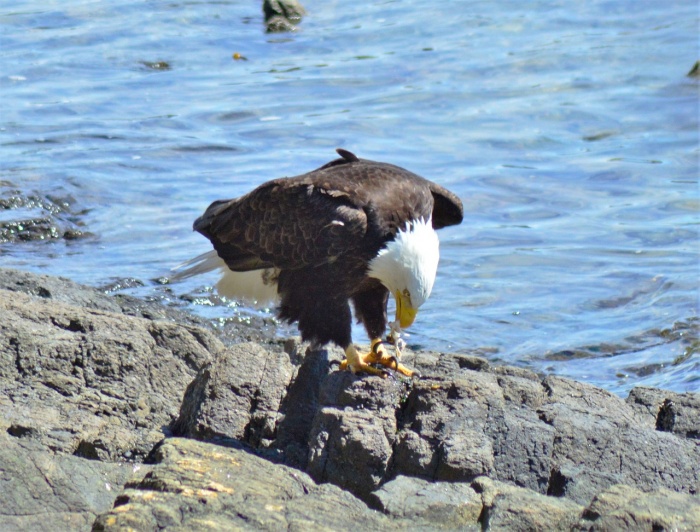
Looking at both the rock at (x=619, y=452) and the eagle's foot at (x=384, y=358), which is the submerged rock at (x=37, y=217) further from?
the rock at (x=619, y=452)

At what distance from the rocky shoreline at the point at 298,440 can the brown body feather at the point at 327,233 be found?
366 millimetres

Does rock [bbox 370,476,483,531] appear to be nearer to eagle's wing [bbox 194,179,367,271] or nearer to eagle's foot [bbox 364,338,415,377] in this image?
eagle's foot [bbox 364,338,415,377]

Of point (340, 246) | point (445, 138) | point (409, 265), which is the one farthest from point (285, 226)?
point (445, 138)

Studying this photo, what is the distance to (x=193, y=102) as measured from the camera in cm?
1416

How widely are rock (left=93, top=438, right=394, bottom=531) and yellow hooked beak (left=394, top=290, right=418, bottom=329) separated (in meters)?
1.76

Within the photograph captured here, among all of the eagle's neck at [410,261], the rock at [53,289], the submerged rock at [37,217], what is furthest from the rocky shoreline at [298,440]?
the submerged rock at [37,217]

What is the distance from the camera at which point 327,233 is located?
5434 millimetres

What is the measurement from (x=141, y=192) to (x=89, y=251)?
187 cm

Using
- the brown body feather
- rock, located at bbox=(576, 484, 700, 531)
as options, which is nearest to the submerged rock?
the brown body feather

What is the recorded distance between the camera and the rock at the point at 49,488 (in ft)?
11.0

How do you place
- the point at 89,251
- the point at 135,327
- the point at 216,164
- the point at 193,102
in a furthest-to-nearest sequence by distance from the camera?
the point at 193,102 → the point at 216,164 → the point at 89,251 → the point at 135,327

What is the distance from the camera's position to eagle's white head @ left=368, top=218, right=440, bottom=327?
5.17m

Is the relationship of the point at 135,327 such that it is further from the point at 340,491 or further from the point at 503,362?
the point at 503,362

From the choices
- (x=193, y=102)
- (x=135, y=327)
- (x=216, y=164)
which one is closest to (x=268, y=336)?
(x=135, y=327)
